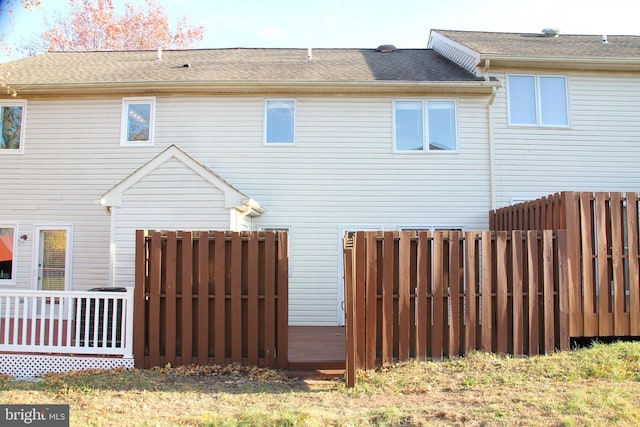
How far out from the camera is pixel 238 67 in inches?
460

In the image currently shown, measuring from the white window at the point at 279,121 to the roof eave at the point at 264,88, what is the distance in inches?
11.2

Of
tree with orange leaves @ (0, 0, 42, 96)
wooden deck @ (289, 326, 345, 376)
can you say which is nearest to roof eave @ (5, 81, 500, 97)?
tree with orange leaves @ (0, 0, 42, 96)

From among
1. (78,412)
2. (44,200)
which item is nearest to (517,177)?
(78,412)

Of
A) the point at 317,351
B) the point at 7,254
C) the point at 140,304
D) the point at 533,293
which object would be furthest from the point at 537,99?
the point at 7,254

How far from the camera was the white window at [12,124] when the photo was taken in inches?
426

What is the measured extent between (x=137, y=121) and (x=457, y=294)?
8.33m

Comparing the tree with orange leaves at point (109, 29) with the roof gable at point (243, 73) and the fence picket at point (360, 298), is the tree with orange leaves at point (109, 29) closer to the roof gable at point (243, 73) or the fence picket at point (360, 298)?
the roof gable at point (243, 73)

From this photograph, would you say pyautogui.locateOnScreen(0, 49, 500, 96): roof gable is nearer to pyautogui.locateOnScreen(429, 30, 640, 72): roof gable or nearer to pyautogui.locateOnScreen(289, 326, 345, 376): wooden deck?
pyautogui.locateOnScreen(429, 30, 640, 72): roof gable

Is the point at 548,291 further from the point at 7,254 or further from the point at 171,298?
the point at 7,254

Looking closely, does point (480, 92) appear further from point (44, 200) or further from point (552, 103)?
point (44, 200)

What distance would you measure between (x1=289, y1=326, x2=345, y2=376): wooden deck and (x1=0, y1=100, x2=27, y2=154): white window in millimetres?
7964

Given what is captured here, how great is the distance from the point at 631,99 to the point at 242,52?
407 inches

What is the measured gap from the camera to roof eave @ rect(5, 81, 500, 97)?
1030cm

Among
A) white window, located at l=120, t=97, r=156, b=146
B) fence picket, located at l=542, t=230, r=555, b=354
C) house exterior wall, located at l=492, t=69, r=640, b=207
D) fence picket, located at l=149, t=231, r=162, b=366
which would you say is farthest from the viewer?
white window, located at l=120, t=97, r=156, b=146
